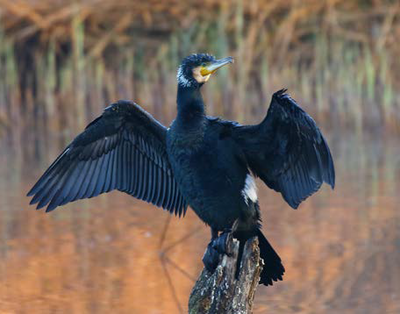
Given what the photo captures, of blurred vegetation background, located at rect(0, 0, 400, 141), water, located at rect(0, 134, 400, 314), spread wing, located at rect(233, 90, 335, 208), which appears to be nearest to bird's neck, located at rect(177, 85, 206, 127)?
Answer: spread wing, located at rect(233, 90, 335, 208)

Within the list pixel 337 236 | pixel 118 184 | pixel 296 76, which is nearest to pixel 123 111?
pixel 118 184

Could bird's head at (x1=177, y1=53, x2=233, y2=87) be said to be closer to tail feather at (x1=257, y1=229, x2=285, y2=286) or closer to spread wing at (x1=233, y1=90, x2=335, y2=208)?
spread wing at (x1=233, y1=90, x2=335, y2=208)

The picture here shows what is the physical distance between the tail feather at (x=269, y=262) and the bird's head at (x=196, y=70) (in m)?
0.75

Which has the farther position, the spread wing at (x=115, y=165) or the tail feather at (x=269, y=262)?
the spread wing at (x=115, y=165)

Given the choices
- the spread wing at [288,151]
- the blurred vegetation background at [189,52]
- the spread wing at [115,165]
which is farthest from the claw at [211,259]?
the blurred vegetation background at [189,52]

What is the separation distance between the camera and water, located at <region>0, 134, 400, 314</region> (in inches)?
197

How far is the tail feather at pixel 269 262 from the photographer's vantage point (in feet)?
13.9

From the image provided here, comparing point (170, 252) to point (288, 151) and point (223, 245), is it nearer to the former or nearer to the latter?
point (288, 151)

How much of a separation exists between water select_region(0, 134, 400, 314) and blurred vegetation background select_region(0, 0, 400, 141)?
1795 mm

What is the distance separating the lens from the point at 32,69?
406 inches

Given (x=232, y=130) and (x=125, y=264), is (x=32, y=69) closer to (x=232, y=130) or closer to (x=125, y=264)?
(x=125, y=264)

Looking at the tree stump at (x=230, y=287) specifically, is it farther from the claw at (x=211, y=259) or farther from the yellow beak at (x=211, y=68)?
the yellow beak at (x=211, y=68)

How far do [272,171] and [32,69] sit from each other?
252 inches

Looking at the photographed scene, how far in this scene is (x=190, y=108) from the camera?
4262 mm
